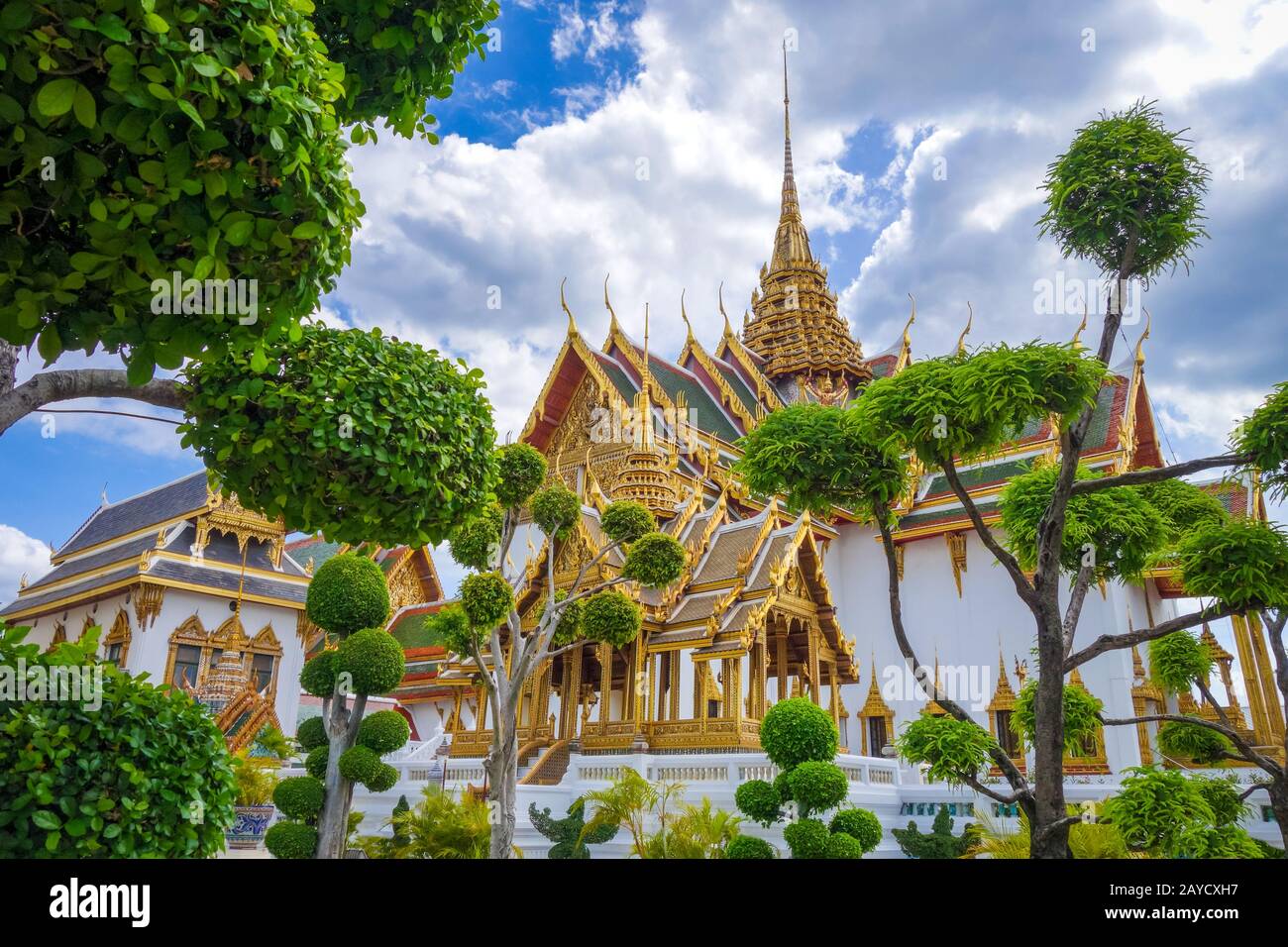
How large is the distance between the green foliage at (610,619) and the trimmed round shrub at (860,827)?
10.6 ft

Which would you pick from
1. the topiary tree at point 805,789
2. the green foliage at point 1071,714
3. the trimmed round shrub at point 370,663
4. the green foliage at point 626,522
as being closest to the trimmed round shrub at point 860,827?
the topiary tree at point 805,789

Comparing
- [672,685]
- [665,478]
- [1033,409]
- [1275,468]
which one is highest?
[665,478]

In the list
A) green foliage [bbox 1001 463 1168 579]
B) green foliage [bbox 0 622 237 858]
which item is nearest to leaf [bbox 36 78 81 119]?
green foliage [bbox 0 622 237 858]

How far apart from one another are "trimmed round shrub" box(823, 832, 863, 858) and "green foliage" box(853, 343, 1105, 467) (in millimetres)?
4001

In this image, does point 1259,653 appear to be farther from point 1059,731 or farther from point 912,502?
point 1059,731

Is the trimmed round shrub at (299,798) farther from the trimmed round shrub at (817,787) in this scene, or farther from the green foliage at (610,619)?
Result: the trimmed round shrub at (817,787)

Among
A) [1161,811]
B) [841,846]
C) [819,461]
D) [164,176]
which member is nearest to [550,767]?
[841,846]

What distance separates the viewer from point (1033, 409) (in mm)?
5605

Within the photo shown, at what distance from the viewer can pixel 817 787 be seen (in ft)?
27.6

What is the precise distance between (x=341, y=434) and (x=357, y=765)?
7.02 m

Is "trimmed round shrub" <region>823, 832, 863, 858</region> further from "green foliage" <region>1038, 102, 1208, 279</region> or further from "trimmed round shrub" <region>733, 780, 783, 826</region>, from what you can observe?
"green foliage" <region>1038, 102, 1208, 279</region>
